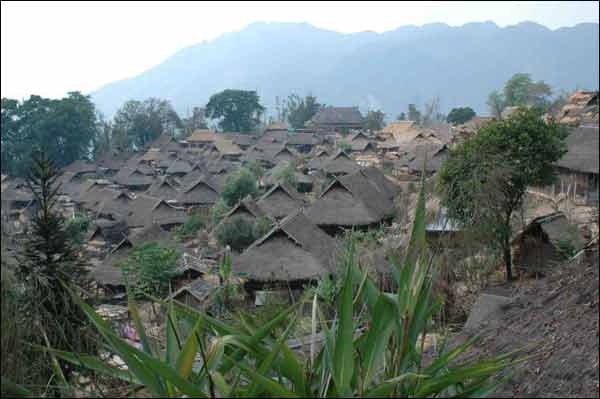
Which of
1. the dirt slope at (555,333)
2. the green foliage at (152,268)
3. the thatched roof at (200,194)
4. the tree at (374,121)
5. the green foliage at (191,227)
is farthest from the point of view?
the tree at (374,121)

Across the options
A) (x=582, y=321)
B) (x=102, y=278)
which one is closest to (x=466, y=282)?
(x=582, y=321)

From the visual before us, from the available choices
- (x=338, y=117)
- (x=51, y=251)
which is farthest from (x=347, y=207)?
(x=338, y=117)

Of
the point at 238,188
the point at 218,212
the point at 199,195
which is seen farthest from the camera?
the point at 199,195

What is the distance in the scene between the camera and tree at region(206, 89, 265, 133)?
2117 inches

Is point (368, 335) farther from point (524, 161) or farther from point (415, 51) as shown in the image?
point (415, 51)

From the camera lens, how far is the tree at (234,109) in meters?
53.8

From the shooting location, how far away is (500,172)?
949 centimetres

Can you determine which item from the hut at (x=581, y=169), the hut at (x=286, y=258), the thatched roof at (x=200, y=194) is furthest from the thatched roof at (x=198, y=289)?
the thatched roof at (x=200, y=194)

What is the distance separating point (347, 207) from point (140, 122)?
34.5 meters

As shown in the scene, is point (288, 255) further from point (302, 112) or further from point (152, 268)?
point (302, 112)

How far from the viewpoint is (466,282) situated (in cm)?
866

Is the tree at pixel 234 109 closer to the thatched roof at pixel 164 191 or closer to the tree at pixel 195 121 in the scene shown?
the tree at pixel 195 121

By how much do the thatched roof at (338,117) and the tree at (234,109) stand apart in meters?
7.83

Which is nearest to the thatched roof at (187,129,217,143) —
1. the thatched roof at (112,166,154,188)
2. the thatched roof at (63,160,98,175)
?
the thatched roof at (63,160,98,175)
